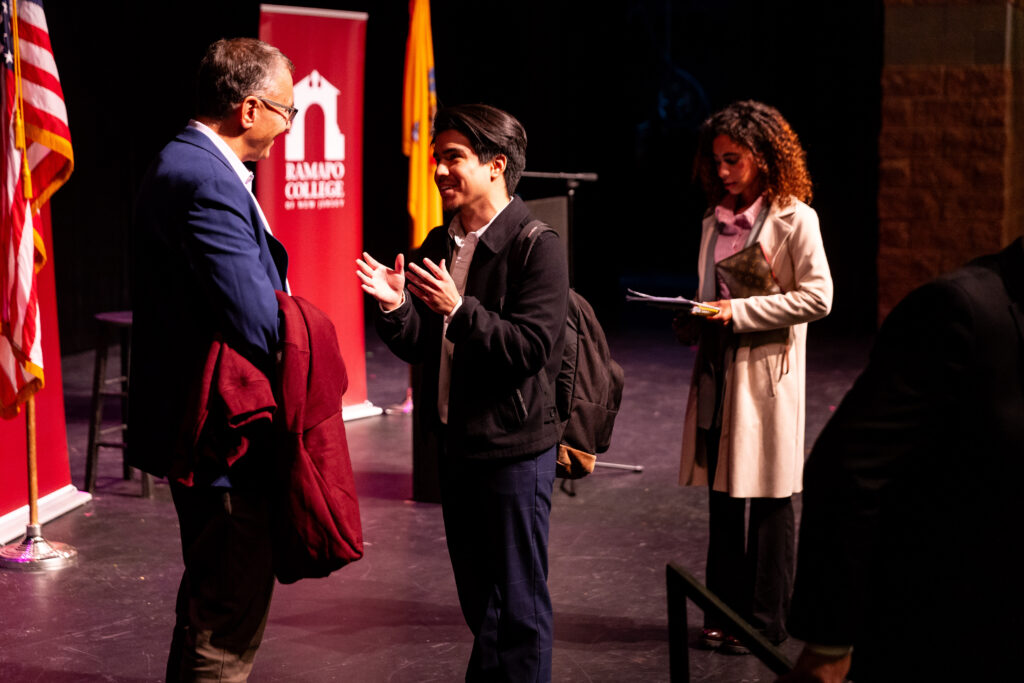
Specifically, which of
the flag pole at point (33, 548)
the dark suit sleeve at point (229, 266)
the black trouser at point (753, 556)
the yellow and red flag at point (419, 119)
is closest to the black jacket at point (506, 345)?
the dark suit sleeve at point (229, 266)

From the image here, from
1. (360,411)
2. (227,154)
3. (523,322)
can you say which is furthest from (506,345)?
(360,411)

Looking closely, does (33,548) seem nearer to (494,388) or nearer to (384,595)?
(384,595)

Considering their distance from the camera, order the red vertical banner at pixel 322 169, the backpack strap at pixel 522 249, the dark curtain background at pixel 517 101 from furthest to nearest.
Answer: the dark curtain background at pixel 517 101 → the red vertical banner at pixel 322 169 → the backpack strap at pixel 522 249

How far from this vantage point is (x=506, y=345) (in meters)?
2.57

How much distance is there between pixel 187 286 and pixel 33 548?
2.61 meters

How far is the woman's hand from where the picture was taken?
11.5 feet

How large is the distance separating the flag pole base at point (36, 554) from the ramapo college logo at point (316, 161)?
272 cm

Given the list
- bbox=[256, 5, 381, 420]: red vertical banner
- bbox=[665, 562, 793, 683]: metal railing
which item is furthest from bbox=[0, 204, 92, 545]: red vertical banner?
bbox=[665, 562, 793, 683]: metal railing

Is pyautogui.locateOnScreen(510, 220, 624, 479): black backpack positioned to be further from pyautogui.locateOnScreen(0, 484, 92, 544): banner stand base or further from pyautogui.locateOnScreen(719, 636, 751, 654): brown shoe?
pyautogui.locateOnScreen(0, 484, 92, 544): banner stand base

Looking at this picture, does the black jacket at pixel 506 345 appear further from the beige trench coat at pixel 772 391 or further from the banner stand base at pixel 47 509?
the banner stand base at pixel 47 509

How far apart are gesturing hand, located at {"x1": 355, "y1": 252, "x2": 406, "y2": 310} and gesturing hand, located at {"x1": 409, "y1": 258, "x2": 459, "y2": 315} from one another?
10cm

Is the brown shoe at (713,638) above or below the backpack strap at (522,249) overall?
below

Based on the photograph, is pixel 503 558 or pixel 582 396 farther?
pixel 582 396

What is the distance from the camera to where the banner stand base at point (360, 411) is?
288 inches
